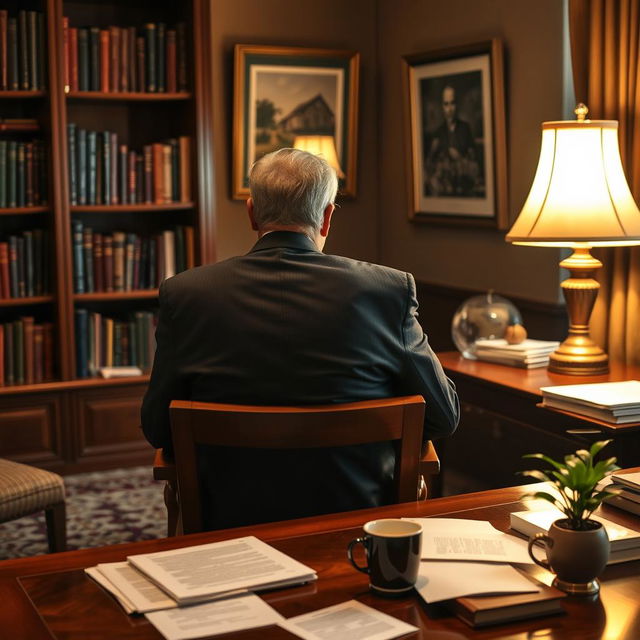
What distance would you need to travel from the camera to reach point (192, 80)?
4.85 meters

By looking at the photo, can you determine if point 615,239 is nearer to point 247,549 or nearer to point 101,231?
point 247,549

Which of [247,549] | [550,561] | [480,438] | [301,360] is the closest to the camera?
[550,561]

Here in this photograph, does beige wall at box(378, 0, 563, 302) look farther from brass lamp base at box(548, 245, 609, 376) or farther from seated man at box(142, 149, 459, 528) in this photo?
seated man at box(142, 149, 459, 528)

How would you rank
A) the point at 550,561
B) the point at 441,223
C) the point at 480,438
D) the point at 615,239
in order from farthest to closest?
1. the point at 441,223
2. the point at 480,438
3. the point at 615,239
4. the point at 550,561

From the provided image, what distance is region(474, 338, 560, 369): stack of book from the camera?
346 centimetres

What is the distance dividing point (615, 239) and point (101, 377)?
8.83ft

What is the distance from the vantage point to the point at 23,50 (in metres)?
4.57

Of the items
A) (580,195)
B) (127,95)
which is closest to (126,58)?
(127,95)

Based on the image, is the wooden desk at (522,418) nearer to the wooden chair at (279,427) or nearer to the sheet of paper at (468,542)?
the wooden chair at (279,427)

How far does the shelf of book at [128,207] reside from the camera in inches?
187

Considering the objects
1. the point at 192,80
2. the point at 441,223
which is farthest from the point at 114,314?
the point at 441,223

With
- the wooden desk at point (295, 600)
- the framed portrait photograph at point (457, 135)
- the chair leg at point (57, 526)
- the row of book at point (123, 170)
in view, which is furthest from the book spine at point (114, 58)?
the wooden desk at point (295, 600)

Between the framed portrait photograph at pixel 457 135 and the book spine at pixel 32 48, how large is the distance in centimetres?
181

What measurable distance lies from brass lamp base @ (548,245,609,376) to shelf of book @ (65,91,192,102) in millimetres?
2312
